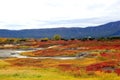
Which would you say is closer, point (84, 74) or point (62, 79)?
point (62, 79)

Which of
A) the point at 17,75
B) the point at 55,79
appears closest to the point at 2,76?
the point at 17,75

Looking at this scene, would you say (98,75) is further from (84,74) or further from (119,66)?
(119,66)

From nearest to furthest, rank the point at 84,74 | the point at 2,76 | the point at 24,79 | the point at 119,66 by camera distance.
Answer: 1. the point at 24,79
2. the point at 2,76
3. the point at 84,74
4. the point at 119,66

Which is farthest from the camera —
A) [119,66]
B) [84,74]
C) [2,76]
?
[119,66]

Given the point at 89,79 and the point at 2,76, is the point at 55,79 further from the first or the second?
the point at 2,76

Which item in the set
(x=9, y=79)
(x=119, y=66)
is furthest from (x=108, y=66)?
(x=9, y=79)

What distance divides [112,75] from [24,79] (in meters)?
11.5

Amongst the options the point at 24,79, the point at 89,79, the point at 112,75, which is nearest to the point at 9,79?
the point at 24,79

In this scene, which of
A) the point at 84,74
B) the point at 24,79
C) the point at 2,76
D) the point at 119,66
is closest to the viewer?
the point at 24,79

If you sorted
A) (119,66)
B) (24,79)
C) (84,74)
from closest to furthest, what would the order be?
(24,79) → (84,74) → (119,66)

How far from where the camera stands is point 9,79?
37031 millimetres

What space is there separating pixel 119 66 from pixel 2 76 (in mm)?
20656

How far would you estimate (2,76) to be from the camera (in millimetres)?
39594

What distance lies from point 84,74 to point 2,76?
11.1m
